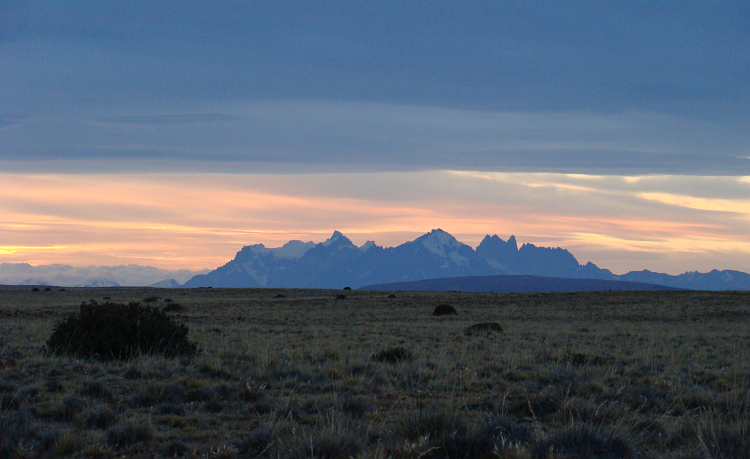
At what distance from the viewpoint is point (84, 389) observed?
9195mm

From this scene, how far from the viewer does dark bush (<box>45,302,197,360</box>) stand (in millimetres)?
13188

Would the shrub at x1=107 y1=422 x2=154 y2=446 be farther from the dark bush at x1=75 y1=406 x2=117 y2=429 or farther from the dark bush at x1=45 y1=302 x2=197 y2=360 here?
the dark bush at x1=45 y1=302 x2=197 y2=360

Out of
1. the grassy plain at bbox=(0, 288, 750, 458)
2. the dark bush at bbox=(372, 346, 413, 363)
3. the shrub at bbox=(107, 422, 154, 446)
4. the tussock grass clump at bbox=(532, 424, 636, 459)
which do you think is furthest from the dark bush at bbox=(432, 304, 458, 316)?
the shrub at bbox=(107, 422, 154, 446)

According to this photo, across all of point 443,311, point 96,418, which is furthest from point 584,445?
point 443,311

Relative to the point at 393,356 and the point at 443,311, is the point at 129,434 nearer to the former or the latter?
the point at 393,356

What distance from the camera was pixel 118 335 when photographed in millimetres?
13453

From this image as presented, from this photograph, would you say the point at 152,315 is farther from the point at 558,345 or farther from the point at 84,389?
the point at 558,345

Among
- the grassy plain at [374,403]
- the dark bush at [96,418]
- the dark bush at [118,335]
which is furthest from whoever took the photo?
the dark bush at [118,335]

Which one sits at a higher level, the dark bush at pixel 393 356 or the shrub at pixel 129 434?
the shrub at pixel 129 434

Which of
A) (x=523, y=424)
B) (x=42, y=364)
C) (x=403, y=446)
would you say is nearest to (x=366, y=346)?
(x=42, y=364)

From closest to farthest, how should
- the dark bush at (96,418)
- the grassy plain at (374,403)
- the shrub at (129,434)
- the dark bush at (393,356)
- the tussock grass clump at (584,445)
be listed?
the tussock grass clump at (584,445)
the grassy plain at (374,403)
the shrub at (129,434)
the dark bush at (96,418)
the dark bush at (393,356)

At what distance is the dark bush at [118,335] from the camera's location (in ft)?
43.3

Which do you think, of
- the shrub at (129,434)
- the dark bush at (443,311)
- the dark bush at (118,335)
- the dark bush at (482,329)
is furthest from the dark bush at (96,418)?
the dark bush at (443,311)

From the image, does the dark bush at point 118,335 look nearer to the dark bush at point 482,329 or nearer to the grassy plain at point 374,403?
the grassy plain at point 374,403
